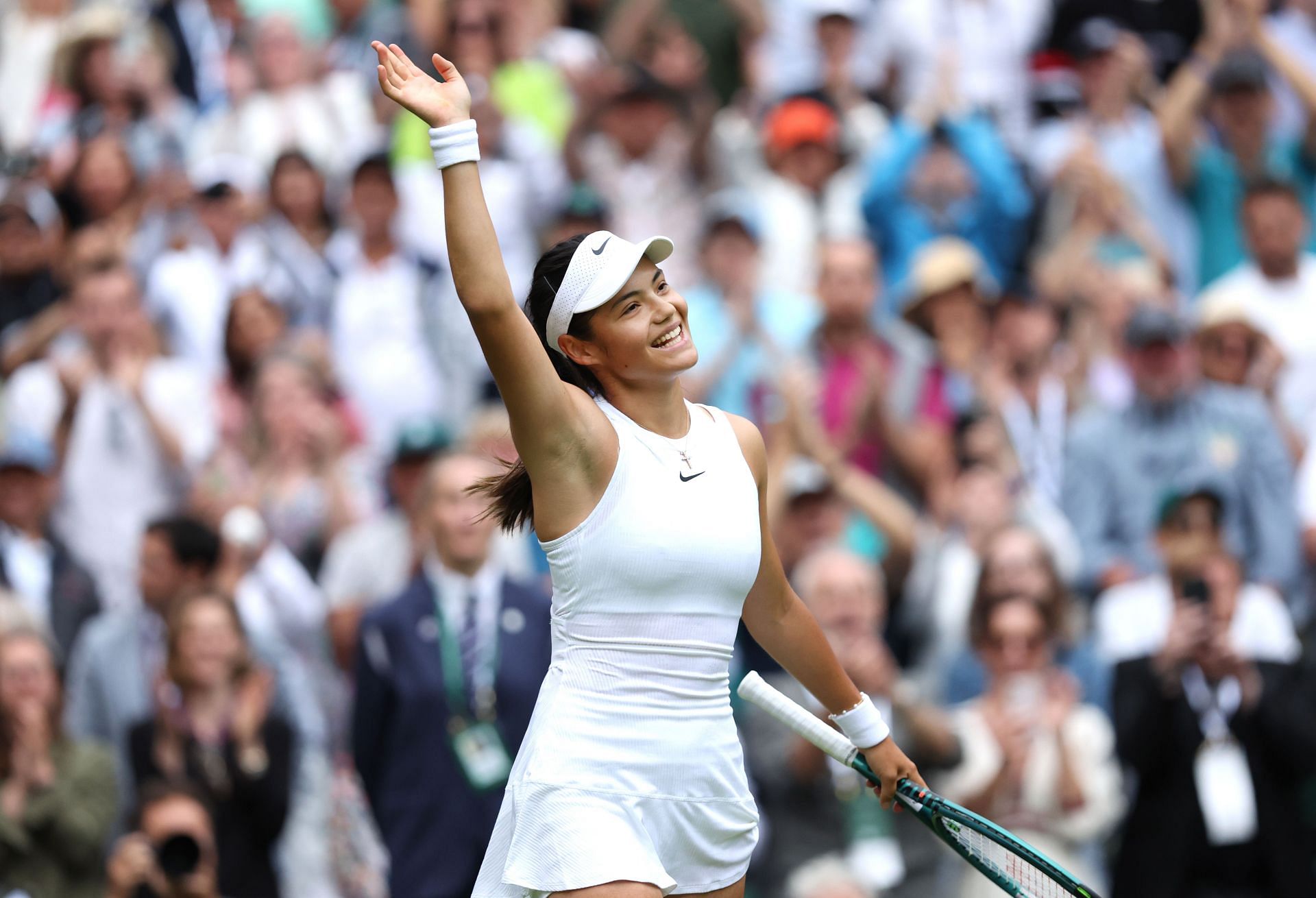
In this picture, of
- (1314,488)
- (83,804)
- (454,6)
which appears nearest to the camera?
(83,804)

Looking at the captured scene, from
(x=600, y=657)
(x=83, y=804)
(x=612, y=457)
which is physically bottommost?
(x=83, y=804)

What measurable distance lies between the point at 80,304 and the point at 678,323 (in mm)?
5830

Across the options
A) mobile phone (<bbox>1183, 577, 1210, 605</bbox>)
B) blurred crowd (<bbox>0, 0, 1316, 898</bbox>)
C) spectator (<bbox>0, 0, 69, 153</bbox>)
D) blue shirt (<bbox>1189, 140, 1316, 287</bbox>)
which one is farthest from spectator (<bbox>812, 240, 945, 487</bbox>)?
spectator (<bbox>0, 0, 69, 153</bbox>)

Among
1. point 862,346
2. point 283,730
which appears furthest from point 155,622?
point 862,346

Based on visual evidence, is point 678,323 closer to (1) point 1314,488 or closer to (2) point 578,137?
(1) point 1314,488

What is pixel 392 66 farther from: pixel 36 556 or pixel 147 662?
pixel 36 556

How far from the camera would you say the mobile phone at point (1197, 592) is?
23.9ft

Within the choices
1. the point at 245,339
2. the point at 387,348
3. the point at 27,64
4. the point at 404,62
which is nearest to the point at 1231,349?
the point at 387,348

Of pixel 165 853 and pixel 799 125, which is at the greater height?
pixel 799 125

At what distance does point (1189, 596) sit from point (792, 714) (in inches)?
128

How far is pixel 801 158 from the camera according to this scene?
34.5 feet

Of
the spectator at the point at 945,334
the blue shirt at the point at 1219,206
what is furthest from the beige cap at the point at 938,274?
the blue shirt at the point at 1219,206

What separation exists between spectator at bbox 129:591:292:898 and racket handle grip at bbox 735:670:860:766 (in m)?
3.33

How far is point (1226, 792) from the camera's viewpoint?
23.6 ft
